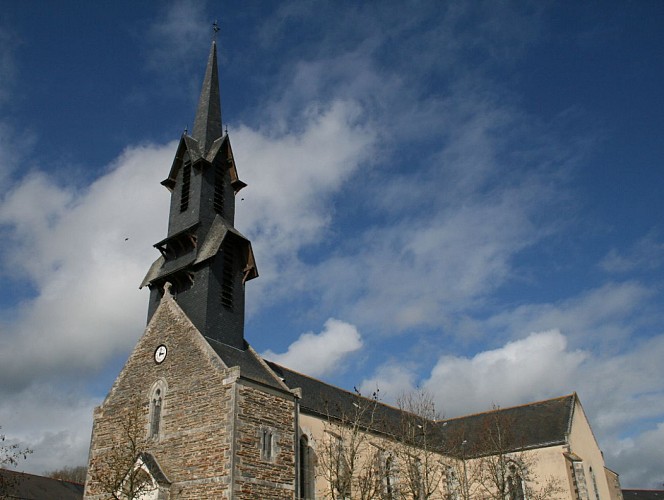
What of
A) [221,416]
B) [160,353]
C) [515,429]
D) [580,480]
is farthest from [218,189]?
[580,480]

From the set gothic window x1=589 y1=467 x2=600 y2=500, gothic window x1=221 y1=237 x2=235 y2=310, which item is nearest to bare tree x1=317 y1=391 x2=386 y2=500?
gothic window x1=221 y1=237 x2=235 y2=310

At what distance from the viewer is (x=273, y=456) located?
20984 millimetres

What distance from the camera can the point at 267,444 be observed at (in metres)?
20.9

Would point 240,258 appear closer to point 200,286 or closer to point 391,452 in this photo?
point 200,286

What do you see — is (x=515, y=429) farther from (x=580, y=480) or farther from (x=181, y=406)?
(x=181, y=406)

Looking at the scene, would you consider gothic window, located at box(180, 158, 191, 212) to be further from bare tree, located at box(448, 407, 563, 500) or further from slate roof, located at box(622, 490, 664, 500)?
slate roof, located at box(622, 490, 664, 500)

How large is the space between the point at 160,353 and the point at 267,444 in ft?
20.3

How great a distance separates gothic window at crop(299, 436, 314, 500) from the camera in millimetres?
22688

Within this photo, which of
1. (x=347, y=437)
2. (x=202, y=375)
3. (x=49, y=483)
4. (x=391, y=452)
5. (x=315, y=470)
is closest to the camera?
(x=202, y=375)

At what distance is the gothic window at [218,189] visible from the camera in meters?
28.0

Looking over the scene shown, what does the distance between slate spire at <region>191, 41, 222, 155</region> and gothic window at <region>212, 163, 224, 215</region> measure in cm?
110

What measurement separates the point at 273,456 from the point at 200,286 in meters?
7.74

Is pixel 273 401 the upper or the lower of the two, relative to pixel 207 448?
upper

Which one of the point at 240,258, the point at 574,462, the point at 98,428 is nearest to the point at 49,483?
the point at 98,428
